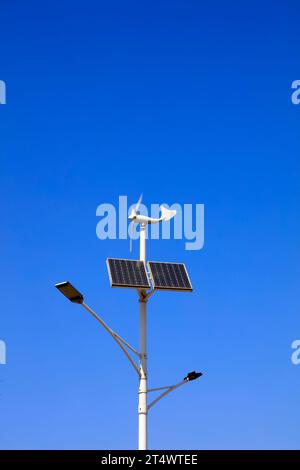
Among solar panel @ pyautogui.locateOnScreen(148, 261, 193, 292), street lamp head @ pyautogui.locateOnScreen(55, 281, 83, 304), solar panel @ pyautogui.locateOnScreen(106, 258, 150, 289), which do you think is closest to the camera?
street lamp head @ pyautogui.locateOnScreen(55, 281, 83, 304)

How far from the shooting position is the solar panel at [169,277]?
103 ft

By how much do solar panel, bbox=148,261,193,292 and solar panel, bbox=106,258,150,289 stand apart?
0.26 metres

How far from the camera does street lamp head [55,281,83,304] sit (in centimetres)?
2898

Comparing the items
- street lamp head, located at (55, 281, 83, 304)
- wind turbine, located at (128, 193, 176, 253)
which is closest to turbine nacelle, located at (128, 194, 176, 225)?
wind turbine, located at (128, 193, 176, 253)

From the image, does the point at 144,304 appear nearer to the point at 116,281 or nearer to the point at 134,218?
the point at 116,281

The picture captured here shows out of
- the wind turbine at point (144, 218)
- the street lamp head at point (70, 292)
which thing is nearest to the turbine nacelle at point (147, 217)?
the wind turbine at point (144, 218)

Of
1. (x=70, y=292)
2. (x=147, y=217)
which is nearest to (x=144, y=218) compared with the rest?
(x=147, y=217)

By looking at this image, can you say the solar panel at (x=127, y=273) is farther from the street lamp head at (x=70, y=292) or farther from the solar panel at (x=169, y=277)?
the street lamp head at (x=70, y=292)

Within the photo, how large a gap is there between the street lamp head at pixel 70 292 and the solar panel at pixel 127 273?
1822mm

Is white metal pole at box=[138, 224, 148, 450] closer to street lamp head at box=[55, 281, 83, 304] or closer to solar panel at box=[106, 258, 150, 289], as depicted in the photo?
solar panel at box=[106, 258, 150, 289]

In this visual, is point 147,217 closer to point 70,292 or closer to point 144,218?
point 144,218
